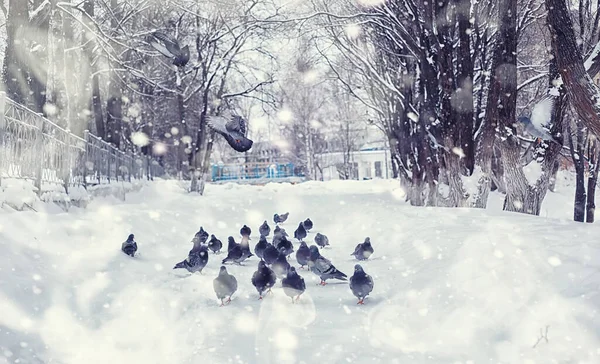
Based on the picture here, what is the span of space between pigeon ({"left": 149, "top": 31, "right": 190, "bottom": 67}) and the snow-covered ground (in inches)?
257

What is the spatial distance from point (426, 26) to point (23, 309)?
35.2 feet

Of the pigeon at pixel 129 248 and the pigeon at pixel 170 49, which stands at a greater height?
the pigeon at pixel 170 49

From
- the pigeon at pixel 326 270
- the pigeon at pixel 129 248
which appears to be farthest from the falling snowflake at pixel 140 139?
the pigeon at pixel 326 270

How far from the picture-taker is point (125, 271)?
743cm

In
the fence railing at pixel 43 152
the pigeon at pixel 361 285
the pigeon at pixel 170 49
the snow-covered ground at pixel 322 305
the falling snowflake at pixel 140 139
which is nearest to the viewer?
the snow-covered ground at pixel 322 305

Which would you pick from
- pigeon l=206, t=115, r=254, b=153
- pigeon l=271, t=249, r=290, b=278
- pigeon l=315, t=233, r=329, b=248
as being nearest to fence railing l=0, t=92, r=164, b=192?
pigeon l=206, t=115, r=254, b=153

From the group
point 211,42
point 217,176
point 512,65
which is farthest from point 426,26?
point 217,176

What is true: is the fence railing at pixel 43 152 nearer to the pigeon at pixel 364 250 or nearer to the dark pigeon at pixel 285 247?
the dark pigeon at pixel 285 247

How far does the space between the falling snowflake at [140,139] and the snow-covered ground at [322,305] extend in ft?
94.9

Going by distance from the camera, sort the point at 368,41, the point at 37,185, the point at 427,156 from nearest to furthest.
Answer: the point at 37,185, the point at 427,156, the point at 368,41

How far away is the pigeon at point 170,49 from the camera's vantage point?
14023 mm

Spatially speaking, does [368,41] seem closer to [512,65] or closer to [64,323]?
[512,65]

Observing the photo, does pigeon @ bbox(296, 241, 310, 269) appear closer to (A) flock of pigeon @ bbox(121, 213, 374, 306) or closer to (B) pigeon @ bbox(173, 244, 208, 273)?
(A) flock of pigeon @ bbox(121, 213, 374, 306)

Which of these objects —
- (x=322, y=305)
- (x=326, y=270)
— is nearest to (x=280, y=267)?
(x=326, y=270)
